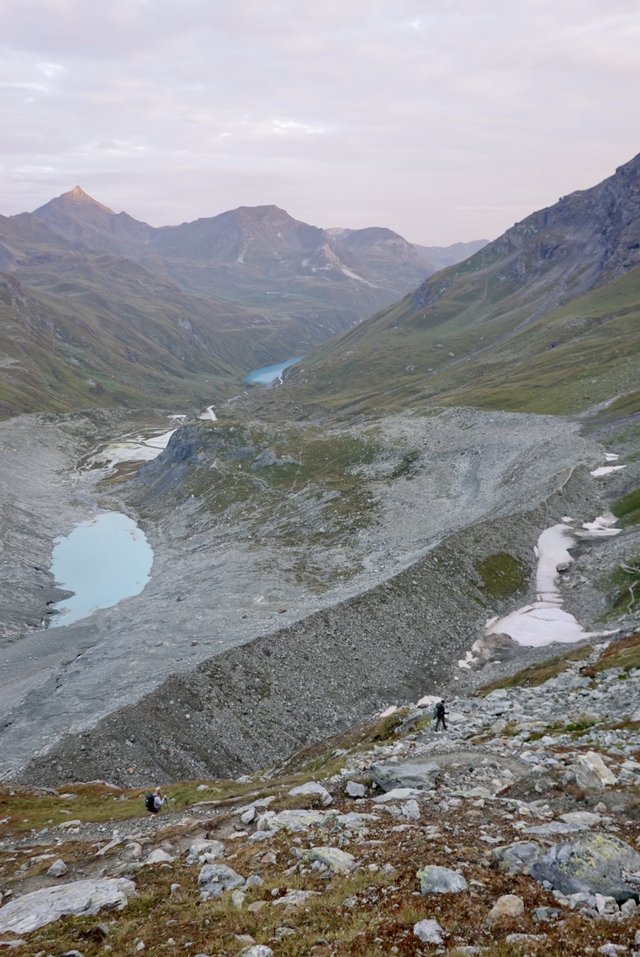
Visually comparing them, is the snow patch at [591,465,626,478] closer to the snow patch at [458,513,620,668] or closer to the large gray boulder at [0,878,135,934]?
the snow patch at [458,513,620,668]

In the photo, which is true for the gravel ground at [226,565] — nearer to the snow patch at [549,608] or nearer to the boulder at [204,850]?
the snow patch at [549,608]

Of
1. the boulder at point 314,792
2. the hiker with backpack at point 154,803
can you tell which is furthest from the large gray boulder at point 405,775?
the hiker with backpack at point 154,803

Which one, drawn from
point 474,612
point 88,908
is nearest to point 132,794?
point 88,908

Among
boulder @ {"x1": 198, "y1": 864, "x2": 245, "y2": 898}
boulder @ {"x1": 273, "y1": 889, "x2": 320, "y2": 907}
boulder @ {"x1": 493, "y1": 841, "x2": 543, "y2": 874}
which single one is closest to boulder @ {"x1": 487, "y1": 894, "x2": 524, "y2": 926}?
boulder @ {"x1": 493, "y1": 841, "x2": 543, "y2": 874}

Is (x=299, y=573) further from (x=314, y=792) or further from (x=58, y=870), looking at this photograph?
(x=58, y=870)

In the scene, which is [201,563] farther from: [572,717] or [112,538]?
[572,717]

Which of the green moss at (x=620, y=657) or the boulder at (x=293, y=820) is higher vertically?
the boulder at (x=293, y=820)
